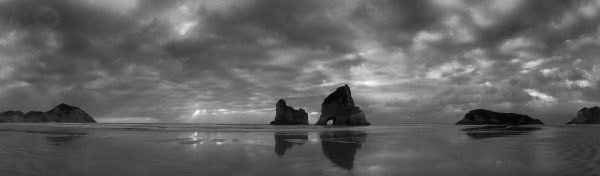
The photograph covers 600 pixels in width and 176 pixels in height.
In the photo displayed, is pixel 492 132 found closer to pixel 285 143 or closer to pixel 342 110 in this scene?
pixel 285 143

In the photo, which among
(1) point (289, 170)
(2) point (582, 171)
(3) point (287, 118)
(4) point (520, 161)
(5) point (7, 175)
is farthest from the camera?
(3) point (287, 118)

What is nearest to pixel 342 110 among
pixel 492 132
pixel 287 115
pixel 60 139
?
pixel 287 115

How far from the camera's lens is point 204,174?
11.1 meters

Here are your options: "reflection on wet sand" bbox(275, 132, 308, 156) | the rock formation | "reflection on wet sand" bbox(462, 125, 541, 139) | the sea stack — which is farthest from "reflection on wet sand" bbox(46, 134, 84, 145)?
the rock formation

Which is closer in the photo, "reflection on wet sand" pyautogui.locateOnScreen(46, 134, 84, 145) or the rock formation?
"reflection on wet sand" pyautogui.locateOnScreen(46, 134, 84, 145)

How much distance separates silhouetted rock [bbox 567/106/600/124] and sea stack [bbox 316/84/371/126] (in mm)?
123357

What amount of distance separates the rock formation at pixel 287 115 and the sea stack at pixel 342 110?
19.1m

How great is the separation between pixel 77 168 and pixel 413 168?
39.2 ft

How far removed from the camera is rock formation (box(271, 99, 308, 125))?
171625 mm

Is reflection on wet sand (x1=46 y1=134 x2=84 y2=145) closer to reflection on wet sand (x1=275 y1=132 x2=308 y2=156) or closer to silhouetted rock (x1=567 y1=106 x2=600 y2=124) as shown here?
reflection on wet sand (x1=275 y1=132 x2=308 y2=156)

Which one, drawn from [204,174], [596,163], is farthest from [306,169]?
[596,163]

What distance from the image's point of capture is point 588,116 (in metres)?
184

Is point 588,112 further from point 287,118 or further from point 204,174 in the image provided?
point 204,174

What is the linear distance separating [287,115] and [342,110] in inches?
1366
